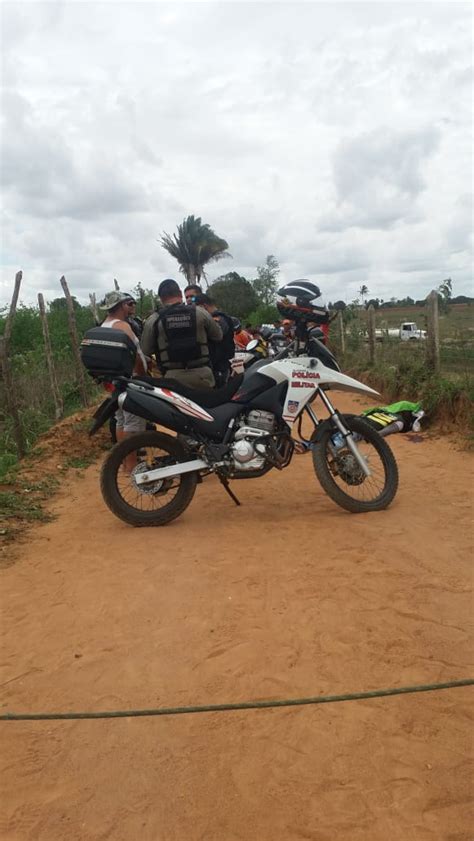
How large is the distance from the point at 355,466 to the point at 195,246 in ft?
103

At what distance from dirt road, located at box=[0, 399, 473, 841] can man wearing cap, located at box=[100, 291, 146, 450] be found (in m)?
1.10

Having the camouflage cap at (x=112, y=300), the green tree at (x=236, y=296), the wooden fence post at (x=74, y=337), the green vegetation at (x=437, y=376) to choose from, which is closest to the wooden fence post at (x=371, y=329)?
the green vegetation at (x=437, y=376)

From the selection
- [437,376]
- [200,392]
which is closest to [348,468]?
[200,392]

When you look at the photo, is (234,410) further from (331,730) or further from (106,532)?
(331,730)

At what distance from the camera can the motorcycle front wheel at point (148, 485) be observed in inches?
173

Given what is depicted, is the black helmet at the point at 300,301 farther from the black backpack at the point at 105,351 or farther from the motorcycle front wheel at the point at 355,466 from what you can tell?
the black backpack at the point at 105,351

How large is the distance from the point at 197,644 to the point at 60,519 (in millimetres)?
2415

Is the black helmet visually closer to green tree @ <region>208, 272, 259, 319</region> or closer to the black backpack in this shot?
the black backpack

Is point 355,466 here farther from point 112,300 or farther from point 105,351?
point 112,300

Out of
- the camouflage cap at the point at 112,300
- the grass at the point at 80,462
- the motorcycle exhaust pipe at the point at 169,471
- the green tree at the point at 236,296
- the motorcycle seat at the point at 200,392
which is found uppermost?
the green tree at the point at 236,296

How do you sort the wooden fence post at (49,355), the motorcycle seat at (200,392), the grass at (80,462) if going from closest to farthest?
the motorcycle seat at (200,392), the grass at (80,462), the wooden fence post at (49,355)

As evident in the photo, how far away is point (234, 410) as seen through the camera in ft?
14.5

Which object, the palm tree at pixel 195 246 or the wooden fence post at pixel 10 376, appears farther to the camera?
the palm tree at pixel 195 246

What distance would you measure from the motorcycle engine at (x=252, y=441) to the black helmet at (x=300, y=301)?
0.86m
